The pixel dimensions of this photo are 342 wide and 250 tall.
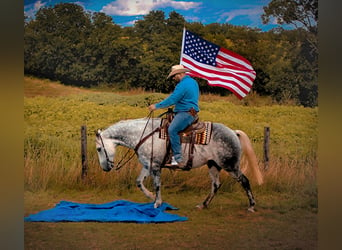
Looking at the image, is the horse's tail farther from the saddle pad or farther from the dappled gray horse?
the saddle pad

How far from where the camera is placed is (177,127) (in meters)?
8.37

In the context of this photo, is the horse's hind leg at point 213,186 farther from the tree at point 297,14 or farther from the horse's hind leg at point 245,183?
the tree at point 297,14

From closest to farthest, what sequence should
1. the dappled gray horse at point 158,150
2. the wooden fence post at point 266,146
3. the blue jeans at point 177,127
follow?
1. the blue jeans at point 177,127
2. the dappled gray horse at point 158,150
3. the wooden fence post at point 266,146

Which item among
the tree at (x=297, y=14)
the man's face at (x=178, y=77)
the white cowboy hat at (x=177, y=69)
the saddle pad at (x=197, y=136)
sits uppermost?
the tree at (x=297, y=14)

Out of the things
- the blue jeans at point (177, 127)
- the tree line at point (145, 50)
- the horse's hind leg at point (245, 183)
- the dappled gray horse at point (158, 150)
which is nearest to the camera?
the blue jeans at point (177, 127)

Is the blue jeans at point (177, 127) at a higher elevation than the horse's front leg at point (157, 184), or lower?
higher

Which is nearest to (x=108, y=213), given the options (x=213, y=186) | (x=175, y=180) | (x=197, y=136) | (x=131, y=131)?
(x=175, y=180)

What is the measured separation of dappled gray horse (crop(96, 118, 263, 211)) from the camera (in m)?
8.48

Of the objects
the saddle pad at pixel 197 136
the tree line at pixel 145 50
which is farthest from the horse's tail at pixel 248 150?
the tree line at pixel 145 50

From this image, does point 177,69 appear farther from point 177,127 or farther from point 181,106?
point 177,127

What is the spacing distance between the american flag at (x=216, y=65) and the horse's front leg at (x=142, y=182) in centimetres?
157

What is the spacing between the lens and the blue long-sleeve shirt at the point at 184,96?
839 centimetres

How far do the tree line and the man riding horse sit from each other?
25 centimetres

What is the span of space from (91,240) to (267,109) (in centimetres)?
321
